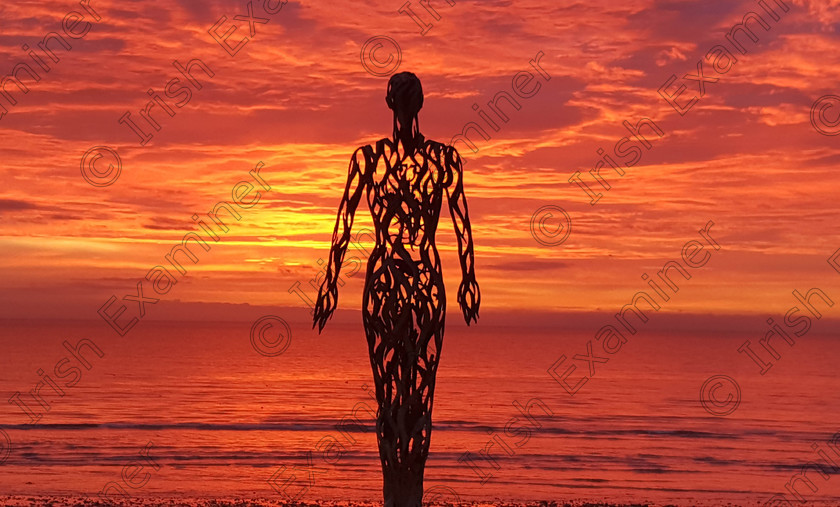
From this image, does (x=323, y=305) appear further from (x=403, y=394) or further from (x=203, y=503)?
(x=203, y=503)

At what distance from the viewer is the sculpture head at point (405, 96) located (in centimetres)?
749

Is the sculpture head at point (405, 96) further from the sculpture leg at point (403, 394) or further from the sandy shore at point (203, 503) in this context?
the sandy shore at point (203, 503)

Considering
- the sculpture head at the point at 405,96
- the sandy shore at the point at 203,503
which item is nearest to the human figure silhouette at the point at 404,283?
the sculpture head at the point at 405,96

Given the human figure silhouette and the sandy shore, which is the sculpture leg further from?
the sandy shore

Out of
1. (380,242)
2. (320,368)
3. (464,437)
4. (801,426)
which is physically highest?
(320,368)

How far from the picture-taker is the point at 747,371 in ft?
229

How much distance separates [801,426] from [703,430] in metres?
5.34

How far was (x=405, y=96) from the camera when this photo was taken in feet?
24.6

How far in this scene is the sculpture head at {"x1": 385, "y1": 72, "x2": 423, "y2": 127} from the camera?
7.49 m

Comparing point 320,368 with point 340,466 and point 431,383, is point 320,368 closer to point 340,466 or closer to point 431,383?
point 340,466

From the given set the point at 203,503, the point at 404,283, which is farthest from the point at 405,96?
the point at 203,503

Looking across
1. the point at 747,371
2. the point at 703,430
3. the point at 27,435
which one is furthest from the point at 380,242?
the point at 747,371

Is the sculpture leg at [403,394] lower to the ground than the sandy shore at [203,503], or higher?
lower

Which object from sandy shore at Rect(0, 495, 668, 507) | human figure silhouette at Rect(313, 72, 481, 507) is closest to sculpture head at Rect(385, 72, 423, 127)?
human figure silhouette at Rect(313, 72, 481, 507)
